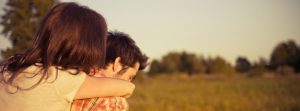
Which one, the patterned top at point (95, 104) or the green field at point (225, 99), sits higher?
the patterned top at point (95, 104)

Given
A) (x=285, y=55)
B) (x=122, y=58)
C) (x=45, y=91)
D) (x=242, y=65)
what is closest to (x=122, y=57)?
(x=122, y=58)

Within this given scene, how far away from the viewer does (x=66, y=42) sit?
2.00 m

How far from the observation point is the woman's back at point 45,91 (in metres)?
1.95

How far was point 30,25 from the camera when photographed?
11.6 m

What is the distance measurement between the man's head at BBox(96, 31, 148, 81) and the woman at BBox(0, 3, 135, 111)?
61 cm

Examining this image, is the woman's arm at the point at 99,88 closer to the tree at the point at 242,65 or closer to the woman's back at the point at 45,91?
the woman's back at the point at 45,91

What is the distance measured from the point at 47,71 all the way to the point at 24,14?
10.2 metres

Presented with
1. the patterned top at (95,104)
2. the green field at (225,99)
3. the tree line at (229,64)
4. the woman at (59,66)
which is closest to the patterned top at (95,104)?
the patterned top at (95,104)

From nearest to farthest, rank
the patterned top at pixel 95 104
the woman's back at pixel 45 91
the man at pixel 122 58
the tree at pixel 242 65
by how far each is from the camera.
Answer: the woman's back at pixel 45 91
the patterned top at pixel 95 104
the man at pixel 122 58
the tree at pixel 242 65

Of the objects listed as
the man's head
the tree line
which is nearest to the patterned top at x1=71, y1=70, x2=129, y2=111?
the man's head

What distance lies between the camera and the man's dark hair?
9.16 ft

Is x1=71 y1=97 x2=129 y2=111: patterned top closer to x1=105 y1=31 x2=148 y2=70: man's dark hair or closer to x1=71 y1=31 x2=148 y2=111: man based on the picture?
x1=71 y1=31 x2=148 y2=111: man

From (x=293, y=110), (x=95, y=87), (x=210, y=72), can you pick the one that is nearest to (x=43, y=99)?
(x=95, y=87)

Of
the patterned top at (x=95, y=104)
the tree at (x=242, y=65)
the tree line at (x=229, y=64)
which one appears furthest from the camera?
the tree at (x=242, y=65)
